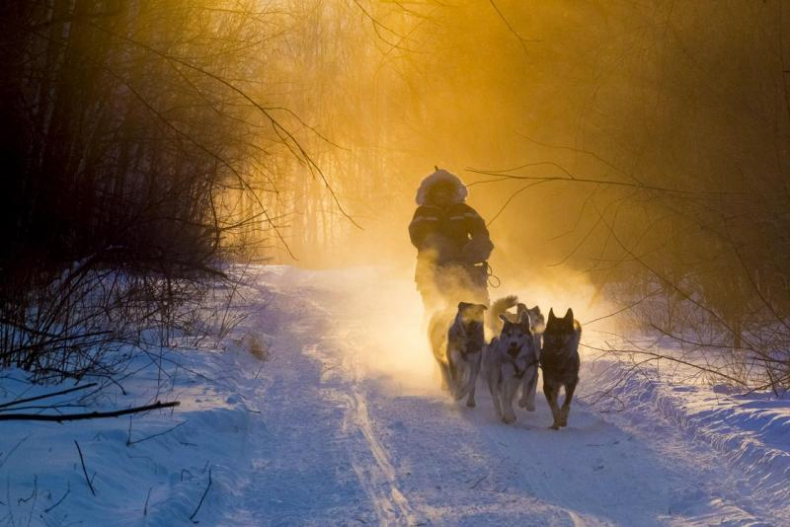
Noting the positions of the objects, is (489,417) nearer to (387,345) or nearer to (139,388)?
(139,388)

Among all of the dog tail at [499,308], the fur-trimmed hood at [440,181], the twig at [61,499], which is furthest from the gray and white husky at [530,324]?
the twig at [61,499]

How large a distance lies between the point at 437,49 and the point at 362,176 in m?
35.6

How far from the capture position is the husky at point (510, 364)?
26.7ft

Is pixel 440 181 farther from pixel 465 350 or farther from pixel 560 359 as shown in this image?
pixel 560 359

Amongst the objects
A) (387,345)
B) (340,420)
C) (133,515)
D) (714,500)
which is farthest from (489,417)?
(387,345)

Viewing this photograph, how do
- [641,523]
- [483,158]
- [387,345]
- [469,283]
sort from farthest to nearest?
1. [483,158]
2. [387,345]
3. [469,283]
4. [641,523]

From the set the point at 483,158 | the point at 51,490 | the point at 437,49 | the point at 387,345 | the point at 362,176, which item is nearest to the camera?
the point at 51,490

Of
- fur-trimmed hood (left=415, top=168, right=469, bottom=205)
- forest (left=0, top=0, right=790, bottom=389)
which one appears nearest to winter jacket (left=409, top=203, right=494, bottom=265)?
fur-trimmed hood (left=415, top=168, right=469, bottom=205)

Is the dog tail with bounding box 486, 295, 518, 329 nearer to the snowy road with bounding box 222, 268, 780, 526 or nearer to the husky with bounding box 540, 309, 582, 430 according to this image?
the snowy road with bounding box 222, 268, 780, 526

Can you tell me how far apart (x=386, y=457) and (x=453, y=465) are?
1.96ft

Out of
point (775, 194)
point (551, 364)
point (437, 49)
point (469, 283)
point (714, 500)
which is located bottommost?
point (714, 500)

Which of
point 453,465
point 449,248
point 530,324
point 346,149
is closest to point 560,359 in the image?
point 530,324

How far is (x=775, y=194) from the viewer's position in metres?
7.06

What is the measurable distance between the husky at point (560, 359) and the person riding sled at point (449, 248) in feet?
9.54
